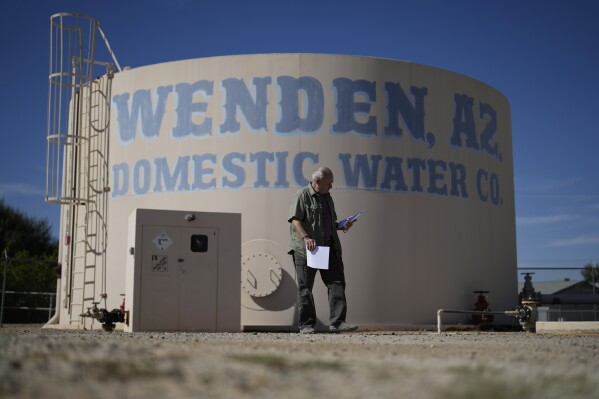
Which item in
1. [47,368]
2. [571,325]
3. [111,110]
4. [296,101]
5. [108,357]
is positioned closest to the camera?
[47,368]

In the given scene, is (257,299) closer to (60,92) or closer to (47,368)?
(60,92)

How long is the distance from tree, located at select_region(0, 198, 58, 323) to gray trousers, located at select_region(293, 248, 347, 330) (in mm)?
12026

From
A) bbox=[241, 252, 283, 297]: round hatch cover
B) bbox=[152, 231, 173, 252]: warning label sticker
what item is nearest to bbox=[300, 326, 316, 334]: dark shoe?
bbox=[152, 231, 173, 252]: warning label sticker

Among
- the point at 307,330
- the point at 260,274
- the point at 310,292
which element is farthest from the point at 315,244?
the point at 260,274

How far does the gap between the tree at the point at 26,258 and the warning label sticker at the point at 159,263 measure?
964 cm

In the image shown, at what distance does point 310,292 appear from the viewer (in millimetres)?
8555

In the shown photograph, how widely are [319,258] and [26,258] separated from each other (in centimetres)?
2108

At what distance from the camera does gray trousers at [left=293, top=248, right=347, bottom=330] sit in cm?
848

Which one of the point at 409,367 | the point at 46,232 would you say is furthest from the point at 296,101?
the point at 46,232

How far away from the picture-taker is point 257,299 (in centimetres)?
1244

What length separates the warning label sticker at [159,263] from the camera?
10273 millimetres

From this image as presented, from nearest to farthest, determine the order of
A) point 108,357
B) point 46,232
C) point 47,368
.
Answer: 1. point 47,368
2. point 108,357
3. point 46,232

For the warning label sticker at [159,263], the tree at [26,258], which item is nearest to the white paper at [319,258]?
the warning label sticker at [159,263]

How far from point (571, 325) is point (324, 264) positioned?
17.8 ft
